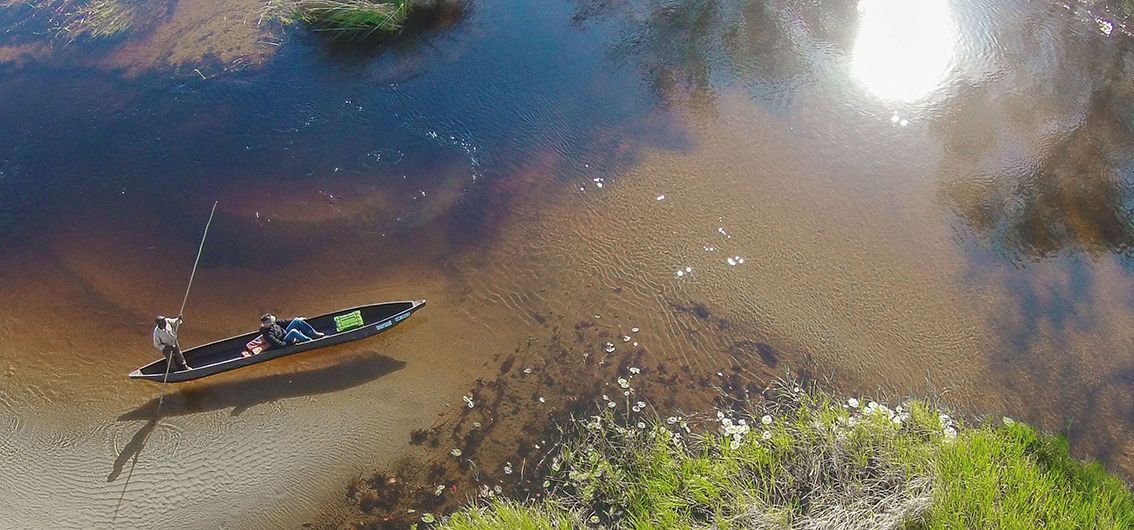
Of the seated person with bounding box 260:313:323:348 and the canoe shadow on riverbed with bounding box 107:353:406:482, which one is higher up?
the seated person with bounding box 260:313:323:348

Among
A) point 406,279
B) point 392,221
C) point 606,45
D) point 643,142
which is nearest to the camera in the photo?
point 406,279

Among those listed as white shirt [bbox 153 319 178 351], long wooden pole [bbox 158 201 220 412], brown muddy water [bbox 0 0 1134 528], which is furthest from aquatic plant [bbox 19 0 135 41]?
white shirt [bbox 153 319 178 351]

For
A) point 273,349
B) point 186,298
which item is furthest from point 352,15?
point 273,349

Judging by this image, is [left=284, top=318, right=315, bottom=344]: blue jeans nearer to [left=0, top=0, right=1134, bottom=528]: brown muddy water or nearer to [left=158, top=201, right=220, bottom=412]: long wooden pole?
[left=0, top=0, right=1134, bottom=528]: brown muddy water

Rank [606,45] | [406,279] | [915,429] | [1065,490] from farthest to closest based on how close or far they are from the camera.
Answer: [606,45], [406,279], [915,429], [1065,490]

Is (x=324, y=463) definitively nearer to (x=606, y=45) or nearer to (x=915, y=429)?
(x=915, y=429)

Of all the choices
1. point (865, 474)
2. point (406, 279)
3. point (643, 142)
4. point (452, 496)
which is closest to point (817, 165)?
point (643, 142)

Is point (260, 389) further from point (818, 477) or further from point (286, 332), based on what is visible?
point (818, 477)
